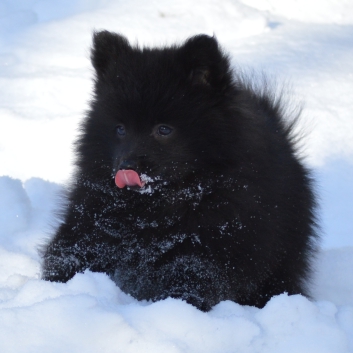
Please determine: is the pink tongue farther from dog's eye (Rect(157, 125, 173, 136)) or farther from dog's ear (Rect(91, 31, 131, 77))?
dog's ear (Rect(91, 31, 131, 77))

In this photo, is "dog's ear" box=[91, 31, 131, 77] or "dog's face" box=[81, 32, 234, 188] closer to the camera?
"dog's face" box=[81, 32, 234, 188]

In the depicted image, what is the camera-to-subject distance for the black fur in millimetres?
2848

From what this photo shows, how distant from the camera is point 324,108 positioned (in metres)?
5.91

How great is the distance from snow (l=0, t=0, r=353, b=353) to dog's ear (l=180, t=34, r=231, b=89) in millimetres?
877

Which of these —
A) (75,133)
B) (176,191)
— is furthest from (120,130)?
(75,133)

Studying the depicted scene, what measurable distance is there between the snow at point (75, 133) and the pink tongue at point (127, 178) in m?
0.45

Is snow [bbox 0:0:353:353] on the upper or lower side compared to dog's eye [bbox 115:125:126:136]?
lower

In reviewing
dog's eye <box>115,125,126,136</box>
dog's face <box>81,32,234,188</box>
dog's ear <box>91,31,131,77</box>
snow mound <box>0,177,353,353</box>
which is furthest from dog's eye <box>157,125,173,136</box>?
snow mound <box>0,177,353,353</box>

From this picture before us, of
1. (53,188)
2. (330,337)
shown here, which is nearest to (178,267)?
(330,337)

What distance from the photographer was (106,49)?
3.19m

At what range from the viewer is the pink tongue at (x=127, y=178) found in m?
2.76

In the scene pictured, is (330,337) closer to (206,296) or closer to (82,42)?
(206,296)

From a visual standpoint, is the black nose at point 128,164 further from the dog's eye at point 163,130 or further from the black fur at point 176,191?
the dog's eye at point 163,130

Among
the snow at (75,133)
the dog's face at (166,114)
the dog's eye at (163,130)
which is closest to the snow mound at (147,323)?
the snow at (75,133)
